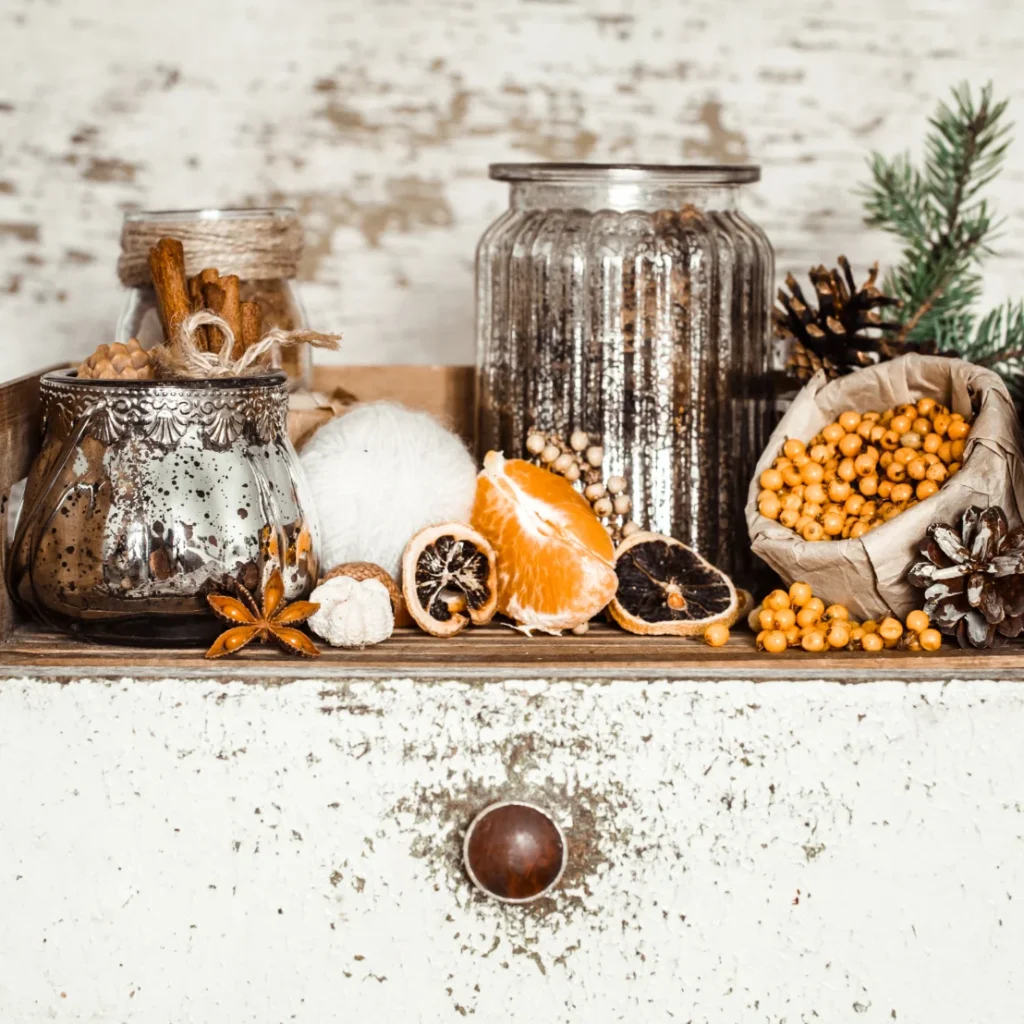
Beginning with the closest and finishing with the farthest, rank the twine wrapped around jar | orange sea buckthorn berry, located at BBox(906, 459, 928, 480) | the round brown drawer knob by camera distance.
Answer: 1. the round brown drawer knob
2. orange sea buckthorn berry, located at BBox(906, 459, 928, 480)
3. the twine wrapped around jar

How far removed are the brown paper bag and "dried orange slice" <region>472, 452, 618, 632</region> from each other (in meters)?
0.11

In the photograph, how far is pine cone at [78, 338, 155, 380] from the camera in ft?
2.54

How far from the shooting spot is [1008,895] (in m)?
0.70

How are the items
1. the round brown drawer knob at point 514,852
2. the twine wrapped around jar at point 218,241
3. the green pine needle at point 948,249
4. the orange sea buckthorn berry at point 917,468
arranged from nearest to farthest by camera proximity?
the round brown drawer knob at point 514,852 < the orange sea buckthorn berry at point 917,468 < the twine wrapped around jar at point 218,241 < the green pine needle at point 948,249

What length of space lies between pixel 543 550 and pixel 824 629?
0.57 feet

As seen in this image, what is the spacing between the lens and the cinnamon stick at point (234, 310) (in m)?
0.82

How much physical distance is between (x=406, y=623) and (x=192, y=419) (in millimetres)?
185

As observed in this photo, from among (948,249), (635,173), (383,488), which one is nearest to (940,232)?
(948,249)

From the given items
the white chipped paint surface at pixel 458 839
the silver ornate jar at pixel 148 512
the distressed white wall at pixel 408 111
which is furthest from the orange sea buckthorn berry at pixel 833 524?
the distressed white wall at pixel 408 111

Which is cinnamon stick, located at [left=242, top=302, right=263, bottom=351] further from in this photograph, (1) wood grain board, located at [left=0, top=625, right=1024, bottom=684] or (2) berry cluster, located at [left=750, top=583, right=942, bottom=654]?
(2) berry cluster, located at [left=750, top=583, right=942, bottom=654]

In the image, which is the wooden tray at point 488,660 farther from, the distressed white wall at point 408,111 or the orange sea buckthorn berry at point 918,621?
the distressed white wall at point 408,111

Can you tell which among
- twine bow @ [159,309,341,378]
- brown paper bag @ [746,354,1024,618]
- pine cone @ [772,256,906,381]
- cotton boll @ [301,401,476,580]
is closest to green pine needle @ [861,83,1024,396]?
pine cone @ [772,256,906,381]

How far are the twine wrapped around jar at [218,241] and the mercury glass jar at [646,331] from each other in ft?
0.56

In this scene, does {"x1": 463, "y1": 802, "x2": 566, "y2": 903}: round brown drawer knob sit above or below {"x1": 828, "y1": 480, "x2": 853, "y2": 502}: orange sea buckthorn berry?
below
